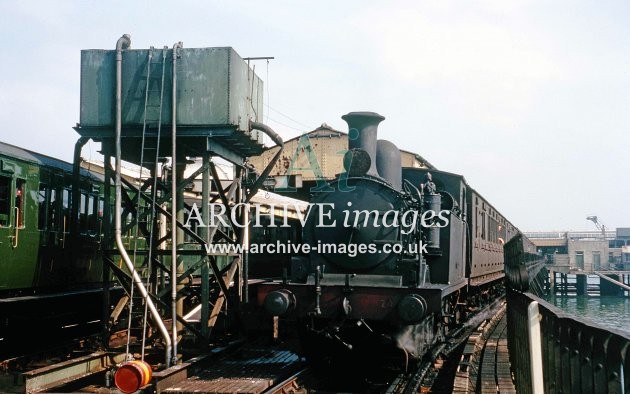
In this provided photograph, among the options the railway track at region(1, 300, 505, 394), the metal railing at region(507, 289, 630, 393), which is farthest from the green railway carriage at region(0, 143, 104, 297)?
the metal railing at region(507, 289, 630, 393)

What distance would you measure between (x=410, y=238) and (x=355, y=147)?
1731 millimetres

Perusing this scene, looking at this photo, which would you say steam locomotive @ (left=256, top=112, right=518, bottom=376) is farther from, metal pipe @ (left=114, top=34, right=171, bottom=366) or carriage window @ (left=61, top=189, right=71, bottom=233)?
carriage window @ (left=61, top=189, right=71, bottom=233)

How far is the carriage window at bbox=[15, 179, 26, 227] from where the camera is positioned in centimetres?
964

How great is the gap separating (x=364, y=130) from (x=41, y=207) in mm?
5700

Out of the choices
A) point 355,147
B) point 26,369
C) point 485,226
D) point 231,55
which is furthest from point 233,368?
point 485,226

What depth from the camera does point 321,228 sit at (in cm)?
905

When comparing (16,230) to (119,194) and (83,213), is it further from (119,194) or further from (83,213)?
(83,213)

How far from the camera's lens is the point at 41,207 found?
10359 mm

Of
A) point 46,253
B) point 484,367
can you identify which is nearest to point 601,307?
point 484,367

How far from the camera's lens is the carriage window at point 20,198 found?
964cm

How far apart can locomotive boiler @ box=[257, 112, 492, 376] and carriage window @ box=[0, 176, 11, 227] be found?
4.24 m

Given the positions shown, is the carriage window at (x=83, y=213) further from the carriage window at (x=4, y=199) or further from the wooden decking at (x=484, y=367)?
the wooden decking at (x=484, y=367)

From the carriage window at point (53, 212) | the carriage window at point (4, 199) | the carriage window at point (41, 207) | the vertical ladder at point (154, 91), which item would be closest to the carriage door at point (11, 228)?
the carriage window at point (4, 199)

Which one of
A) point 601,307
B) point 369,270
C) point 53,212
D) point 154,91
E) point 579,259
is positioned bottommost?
point 601,307
